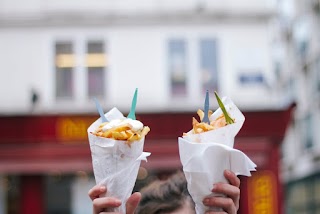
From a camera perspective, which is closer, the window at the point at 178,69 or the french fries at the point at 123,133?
the french fries at the point at 123,133

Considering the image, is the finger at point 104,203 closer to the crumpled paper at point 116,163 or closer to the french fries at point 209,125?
the crumpled paper at point 116,163

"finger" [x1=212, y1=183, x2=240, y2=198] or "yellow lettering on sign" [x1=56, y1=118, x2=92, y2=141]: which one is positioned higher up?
"finger" [x1=212, y1=183, x2=240, y2=198]

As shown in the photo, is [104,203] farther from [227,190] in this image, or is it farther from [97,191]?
[227,190]

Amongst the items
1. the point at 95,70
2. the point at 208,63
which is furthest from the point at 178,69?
the point at 95,70

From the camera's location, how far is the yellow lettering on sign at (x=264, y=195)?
1462 cm

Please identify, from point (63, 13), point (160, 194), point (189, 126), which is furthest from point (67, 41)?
point (160, 194)

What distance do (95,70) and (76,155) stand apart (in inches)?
68.7

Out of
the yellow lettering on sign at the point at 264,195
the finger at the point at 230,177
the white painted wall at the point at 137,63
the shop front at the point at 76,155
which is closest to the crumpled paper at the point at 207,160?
the finger at the point at 230,177

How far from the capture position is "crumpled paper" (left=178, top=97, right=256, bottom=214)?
2568 millimetres

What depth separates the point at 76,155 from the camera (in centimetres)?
1441

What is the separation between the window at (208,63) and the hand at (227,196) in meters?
12.0

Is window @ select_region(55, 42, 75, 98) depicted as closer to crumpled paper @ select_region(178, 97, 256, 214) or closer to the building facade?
the building facade

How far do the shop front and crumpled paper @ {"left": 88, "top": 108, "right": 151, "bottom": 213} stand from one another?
37.7ft

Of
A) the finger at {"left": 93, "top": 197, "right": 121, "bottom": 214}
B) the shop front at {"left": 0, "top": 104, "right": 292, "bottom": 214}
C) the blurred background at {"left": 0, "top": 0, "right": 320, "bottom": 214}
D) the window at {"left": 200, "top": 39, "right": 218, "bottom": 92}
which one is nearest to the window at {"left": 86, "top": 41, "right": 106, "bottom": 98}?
the blurred background at {"left": 0, "top": 0, "right": 320, "bottom": 214}
